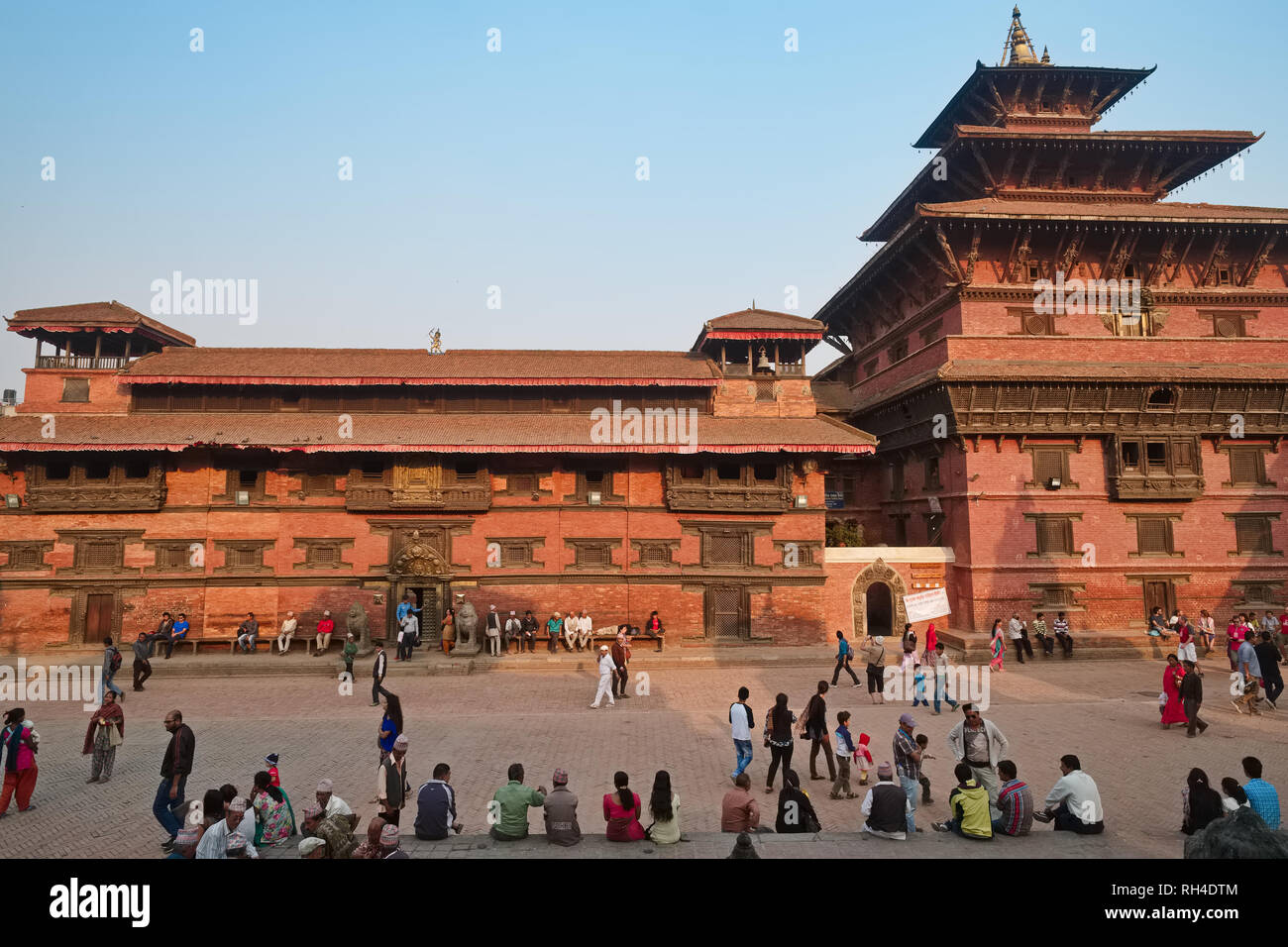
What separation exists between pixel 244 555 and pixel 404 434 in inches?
302

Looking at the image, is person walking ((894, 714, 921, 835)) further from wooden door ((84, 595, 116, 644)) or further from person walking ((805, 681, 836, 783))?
wooden door ((84, 595, 116, 644))

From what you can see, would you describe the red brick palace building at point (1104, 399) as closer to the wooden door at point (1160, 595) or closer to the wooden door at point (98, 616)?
the wooden door at point (1160, 595)

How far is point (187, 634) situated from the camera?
24.3 m

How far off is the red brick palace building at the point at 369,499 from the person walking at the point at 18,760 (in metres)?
14.0

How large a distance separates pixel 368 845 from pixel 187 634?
891 inches

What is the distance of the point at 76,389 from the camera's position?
85.3 feet

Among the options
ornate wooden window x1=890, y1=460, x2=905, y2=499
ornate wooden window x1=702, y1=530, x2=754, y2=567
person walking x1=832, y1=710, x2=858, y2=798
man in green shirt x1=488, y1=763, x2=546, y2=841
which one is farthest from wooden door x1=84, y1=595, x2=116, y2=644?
ornate wooden window x1=890, y1=460, x2=905, y2=499

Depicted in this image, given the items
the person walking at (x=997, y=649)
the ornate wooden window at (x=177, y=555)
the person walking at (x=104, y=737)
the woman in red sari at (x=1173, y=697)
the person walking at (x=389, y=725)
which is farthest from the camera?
the ornate wooden window at (x=177, y=555)

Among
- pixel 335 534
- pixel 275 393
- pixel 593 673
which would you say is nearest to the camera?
pixel 593 673

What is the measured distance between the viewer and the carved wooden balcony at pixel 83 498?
80.2ft

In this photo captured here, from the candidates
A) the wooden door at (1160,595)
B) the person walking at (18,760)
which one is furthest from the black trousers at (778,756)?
the wooden door at (1160,595)
